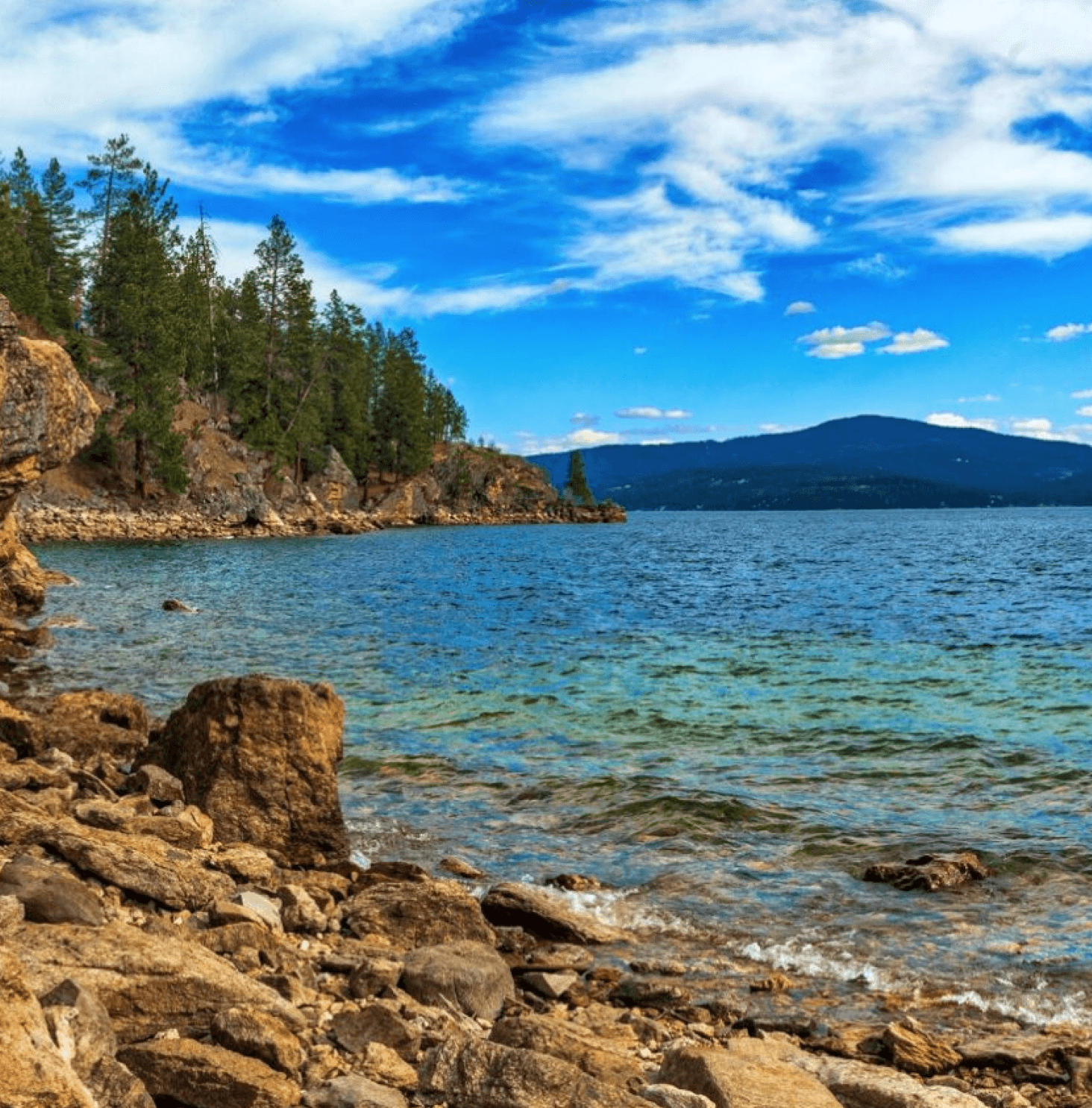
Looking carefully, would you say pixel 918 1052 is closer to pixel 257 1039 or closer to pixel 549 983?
pixel 549 983

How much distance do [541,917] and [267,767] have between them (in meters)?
4.80

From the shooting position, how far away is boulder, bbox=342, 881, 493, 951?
10445 mm

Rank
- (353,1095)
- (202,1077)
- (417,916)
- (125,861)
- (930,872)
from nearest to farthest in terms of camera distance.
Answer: (202,1077) → (353,1095) → (125,861) → (417,916) → (930,872)

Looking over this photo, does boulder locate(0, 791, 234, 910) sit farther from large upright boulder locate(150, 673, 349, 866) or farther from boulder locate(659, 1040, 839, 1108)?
boulder locate(659, 1040, 839, 1108)

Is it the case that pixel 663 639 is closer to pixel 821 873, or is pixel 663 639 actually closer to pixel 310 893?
pixel 821 873

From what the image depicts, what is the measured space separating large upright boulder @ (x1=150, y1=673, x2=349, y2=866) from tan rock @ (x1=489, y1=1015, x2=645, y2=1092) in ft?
20.9

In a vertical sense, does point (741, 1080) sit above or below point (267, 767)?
below

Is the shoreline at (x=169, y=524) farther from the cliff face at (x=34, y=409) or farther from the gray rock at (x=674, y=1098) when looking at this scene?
the gray rock at (x=674, y=1098)

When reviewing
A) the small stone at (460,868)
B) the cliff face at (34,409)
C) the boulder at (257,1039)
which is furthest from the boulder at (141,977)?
the cliff face at (34,409)

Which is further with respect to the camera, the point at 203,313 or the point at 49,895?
the point at 203,313

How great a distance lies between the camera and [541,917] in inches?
437

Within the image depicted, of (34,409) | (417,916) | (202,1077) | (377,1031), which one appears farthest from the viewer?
(34,409)

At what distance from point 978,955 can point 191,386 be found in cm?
11992

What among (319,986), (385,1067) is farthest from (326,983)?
(385,1067)
